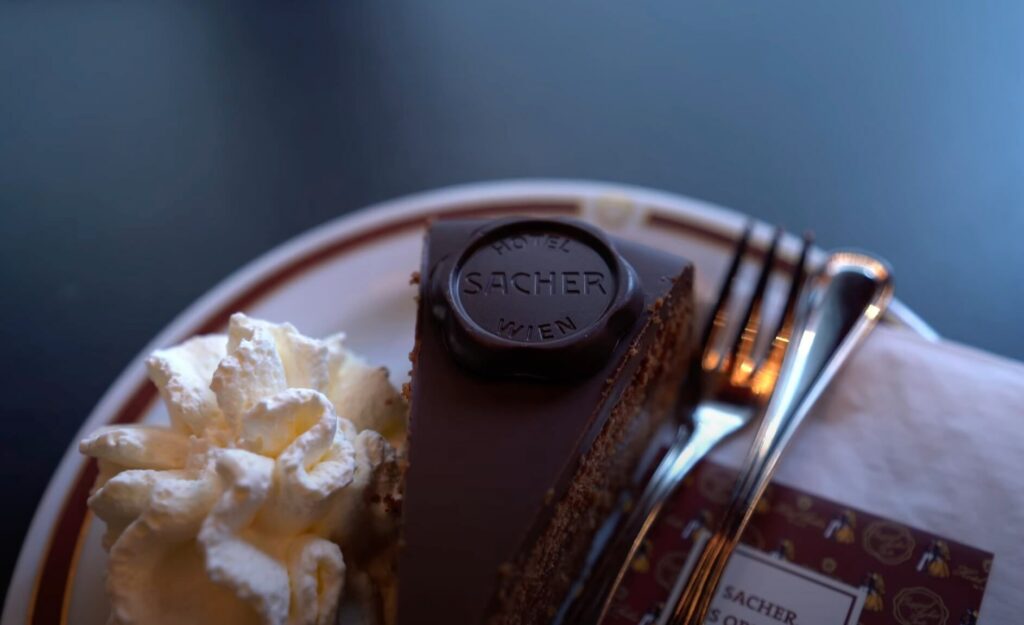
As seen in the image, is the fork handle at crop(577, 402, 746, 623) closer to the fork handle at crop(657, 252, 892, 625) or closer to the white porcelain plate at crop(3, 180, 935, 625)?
the fork handle at crop(657, 252, 892, 625)

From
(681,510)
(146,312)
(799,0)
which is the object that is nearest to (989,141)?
(799,0)

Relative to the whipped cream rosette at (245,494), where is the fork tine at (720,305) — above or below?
above

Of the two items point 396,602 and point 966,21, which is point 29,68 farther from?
point 966,21

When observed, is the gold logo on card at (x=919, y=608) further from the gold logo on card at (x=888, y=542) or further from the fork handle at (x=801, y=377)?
the fork handle at (x=801, y=377)

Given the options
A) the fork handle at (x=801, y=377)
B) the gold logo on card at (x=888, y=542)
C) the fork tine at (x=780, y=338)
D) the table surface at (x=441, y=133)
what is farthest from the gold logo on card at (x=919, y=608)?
the table surface at (x=441, y=133)

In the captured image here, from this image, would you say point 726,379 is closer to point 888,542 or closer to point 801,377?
point 801,377

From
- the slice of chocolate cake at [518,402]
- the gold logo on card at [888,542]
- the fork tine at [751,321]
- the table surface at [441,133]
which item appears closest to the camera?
the slice of chocolate cake at [518,402]

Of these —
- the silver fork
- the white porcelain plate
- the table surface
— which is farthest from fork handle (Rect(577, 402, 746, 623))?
the table surface
